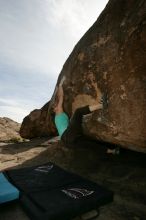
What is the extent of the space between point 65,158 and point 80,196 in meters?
1.87

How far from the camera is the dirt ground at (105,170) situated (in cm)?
212

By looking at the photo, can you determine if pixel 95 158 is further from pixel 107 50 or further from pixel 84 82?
pixel 107 50

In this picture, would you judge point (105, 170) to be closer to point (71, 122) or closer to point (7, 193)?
point (71, 122)

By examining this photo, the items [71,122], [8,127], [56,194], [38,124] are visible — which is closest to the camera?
[56,194]

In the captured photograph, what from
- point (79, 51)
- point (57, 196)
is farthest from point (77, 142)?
point (57, 196)

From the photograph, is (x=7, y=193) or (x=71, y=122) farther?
(x=71, y=122)

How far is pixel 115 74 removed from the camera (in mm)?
2975

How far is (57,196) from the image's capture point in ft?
7.07

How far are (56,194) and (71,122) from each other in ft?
5.04

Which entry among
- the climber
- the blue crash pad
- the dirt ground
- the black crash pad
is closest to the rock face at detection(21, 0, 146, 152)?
the climber

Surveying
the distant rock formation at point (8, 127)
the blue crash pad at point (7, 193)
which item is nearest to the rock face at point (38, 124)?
the distant rock formation at point (8, 127)

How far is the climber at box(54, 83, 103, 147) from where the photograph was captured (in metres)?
3.55

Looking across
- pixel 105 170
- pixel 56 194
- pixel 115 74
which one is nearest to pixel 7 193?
pixel 56 194

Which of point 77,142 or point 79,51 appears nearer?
point 79,51
